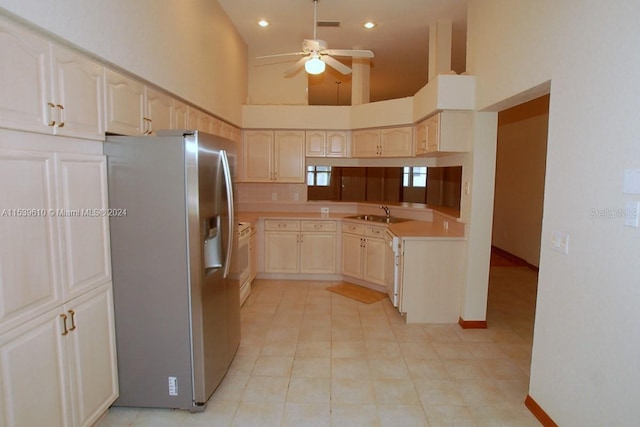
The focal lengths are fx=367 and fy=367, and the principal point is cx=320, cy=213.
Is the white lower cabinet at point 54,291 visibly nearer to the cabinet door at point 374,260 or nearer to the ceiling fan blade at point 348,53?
the ceiling fan blade at point 348,53

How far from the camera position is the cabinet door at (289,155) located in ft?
17.7

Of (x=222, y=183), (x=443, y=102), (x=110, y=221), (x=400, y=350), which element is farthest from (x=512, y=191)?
(x=110, y=221)

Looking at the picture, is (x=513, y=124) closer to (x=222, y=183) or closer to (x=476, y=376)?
(x=476, y=376)

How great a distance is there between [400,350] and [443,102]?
236 cm

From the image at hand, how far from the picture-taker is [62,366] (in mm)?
1854

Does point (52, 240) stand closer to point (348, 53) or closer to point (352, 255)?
point (348, 53)

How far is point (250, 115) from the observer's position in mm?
5285

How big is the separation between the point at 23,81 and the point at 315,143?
4.04 m

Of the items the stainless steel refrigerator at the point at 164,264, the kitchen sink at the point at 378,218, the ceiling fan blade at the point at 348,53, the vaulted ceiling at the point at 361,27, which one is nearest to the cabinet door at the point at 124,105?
the stainless steel refrigerator at the point at 164,264

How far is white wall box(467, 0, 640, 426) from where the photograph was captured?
166cm

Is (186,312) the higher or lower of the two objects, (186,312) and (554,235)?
the lower

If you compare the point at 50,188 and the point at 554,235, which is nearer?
the point at 50,188

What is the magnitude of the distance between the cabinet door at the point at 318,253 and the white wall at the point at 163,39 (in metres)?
1.90

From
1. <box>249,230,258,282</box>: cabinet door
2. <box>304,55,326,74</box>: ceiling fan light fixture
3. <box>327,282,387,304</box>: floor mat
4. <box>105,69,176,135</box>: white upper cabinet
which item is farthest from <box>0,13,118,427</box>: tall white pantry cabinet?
<box>327,282,387,304</box>: floor mat
